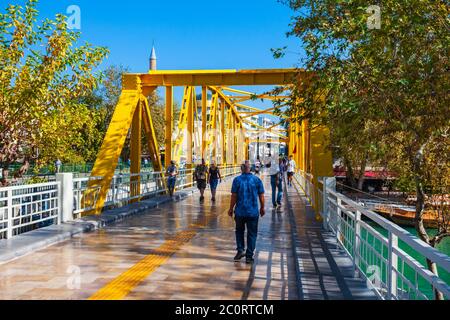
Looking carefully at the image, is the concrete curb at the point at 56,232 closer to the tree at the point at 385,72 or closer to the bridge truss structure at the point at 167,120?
the bridge truss structure at the point at 167,120

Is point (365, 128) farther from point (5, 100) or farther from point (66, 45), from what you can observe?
point (5, 100)

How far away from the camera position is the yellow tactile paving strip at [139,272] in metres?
5.51

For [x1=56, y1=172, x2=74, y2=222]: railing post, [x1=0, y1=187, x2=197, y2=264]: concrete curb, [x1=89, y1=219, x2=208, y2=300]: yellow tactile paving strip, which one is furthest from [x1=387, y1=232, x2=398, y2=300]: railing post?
[x1=56, y1=172, x2=74, y2=222]: railing post

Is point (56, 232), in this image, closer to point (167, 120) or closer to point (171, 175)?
point (171, 175)

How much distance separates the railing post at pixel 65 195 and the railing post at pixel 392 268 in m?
7.74

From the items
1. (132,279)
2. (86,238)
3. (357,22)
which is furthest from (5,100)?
(357,22)

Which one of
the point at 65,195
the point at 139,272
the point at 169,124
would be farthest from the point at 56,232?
the point at 169,124

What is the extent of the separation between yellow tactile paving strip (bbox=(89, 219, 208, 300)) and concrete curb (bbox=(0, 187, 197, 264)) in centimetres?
189

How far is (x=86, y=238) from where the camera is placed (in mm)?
9414

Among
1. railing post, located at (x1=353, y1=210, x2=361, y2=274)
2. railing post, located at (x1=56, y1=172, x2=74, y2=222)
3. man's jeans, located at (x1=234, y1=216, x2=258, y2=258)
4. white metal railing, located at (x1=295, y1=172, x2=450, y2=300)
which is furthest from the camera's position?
railing post, located at (x1=56, y1=172, x2=74, y2=222)

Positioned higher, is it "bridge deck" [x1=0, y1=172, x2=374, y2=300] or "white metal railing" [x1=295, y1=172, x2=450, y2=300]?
"white metal railing" [x1=295, y1=172, x2=450, y2=300]

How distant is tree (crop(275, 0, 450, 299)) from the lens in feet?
26.4

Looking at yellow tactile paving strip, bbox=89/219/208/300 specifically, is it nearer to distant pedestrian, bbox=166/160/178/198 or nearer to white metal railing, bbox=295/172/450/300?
white metal railing, bbox=295/172/450/300

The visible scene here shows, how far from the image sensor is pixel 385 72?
884cm
